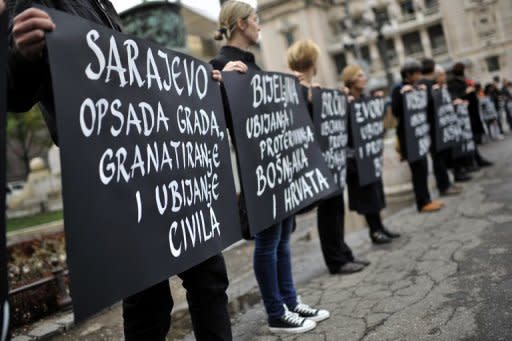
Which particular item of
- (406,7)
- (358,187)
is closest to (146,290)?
(358,187)

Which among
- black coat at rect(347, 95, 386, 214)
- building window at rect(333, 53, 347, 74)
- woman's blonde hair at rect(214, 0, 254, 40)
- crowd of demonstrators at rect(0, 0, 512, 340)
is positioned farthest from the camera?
building window at rect(333, 53, 347, 74)

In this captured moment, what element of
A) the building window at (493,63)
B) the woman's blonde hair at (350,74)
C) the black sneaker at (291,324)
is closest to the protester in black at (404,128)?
the woman's blonde hair at (350,74)

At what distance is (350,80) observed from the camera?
4.52 m

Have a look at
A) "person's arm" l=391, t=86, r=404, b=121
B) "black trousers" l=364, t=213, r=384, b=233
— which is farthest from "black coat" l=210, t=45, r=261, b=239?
"person's arm" l=391, t=86, r=404, b=121

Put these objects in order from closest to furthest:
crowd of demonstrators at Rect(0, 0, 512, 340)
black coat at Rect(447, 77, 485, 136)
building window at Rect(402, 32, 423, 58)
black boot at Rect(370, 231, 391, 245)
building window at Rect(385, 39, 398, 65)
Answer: crowd of demonstrators at Rect(0, 0, 512, 340)
black boot at Rect(370, 231, 391, 245)
black coat at Rect(447, 77, 485, 136)
building window at Rect(402, 32, 423, 58)
building window at Rect(385, 39, 398, 65)

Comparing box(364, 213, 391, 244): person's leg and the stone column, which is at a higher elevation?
the stone column

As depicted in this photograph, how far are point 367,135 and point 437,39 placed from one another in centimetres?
4102

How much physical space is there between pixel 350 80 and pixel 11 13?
11.4 feet

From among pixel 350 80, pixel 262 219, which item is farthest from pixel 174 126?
pixel 350 80

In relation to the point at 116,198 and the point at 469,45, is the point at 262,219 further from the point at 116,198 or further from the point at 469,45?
the point at 469,45

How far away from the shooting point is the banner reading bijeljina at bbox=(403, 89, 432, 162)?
538cm

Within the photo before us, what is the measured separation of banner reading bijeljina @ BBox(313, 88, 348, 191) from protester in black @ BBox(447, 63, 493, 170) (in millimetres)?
4415

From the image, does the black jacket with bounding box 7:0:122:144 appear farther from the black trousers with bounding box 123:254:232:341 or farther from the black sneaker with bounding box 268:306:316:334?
the black sneaker with bounding box 268:306:316:334

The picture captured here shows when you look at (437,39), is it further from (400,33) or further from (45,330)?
(45,330)
